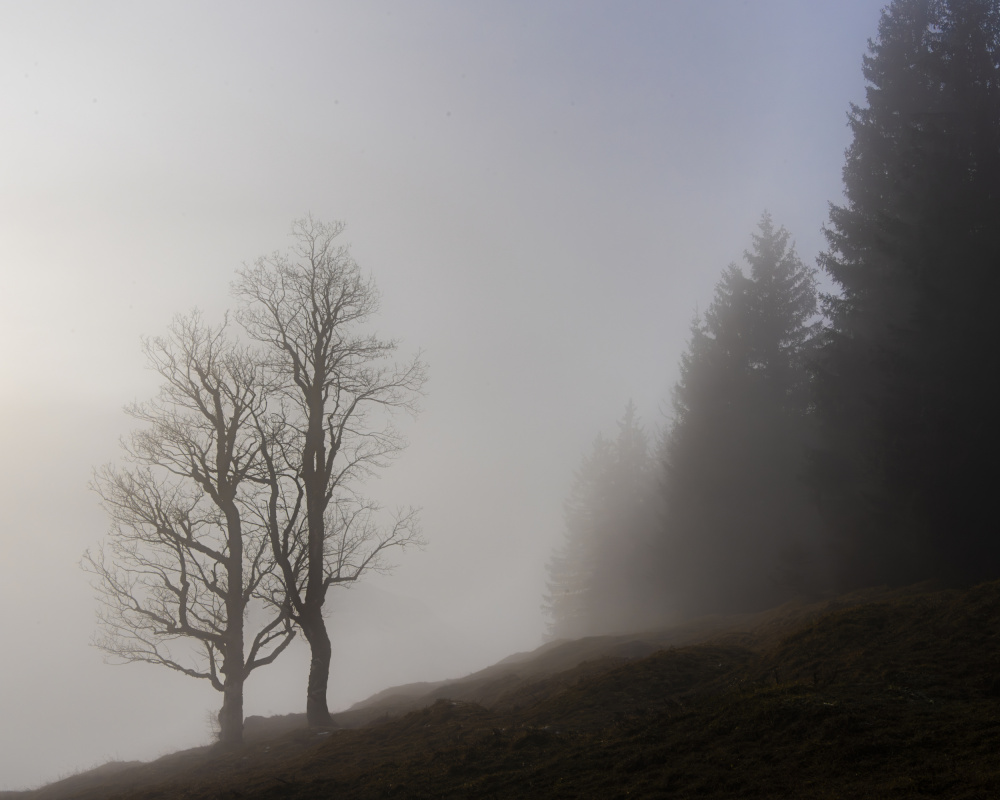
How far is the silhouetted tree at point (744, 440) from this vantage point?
103ft

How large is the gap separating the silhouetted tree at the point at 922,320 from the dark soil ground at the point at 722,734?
532cm

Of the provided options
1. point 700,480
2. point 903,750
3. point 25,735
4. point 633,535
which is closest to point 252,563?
point 903,750

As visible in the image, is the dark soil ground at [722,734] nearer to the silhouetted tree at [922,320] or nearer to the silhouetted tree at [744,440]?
the silhouetted tree at [922,320]

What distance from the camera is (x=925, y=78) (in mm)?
22312

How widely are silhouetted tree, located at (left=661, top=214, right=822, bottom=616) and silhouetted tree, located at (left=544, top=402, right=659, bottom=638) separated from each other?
6827 millimetres

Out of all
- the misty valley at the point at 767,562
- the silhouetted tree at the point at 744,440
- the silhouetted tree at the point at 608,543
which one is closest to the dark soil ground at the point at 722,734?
the misty valley at the point at 767,562

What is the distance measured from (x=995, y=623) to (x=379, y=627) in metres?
125

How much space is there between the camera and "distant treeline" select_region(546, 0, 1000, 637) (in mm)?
16969

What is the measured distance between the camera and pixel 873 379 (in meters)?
21.6

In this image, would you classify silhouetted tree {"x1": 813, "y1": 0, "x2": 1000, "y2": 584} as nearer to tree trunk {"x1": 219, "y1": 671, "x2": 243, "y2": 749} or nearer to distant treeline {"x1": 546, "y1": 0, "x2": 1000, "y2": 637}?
distant treeline {"x1": 546, "y1": 0, "x2": 1000, "y2": 637}

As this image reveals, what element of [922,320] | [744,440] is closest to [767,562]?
[744,440]

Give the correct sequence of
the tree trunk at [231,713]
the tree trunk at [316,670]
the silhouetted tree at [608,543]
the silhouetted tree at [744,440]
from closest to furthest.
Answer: the tree trunk at [316,670]
the tree trunk at [231,713]
the silhouetted tree at [744,440]
the silhouetted tree at [608,543]

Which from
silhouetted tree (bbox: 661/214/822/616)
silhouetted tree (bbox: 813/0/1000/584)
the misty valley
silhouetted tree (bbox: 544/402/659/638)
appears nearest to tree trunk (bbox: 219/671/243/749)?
the misty valley

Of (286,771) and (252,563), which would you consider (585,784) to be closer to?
(286,771)
